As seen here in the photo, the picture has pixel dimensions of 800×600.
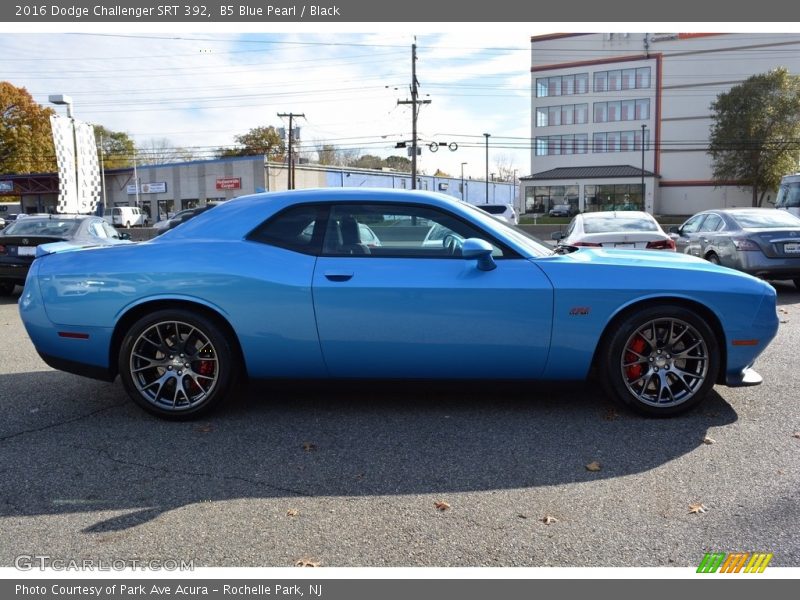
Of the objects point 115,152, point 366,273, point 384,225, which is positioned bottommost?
point 366,273

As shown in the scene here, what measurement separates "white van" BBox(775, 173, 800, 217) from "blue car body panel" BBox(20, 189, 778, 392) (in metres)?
15.9

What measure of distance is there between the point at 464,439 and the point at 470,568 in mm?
1430

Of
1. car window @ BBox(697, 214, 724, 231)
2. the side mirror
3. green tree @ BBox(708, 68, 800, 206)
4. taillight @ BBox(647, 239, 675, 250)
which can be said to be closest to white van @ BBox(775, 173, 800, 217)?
car window @ BBox(697, 214, 724, 231)

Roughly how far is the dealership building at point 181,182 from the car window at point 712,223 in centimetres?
4902

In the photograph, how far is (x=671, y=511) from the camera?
3125 millimetres

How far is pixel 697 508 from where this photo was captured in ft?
10.3

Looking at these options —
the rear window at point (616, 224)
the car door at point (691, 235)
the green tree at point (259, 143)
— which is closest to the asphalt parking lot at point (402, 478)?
the rear window at point (616, 224)

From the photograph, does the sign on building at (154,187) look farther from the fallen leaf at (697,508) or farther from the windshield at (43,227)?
the fallen leaf at (697,508)

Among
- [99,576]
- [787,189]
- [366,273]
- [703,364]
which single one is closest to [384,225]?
[366,273]

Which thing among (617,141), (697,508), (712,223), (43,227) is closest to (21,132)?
(617,141)

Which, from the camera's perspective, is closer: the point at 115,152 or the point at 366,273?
the point at 366,273

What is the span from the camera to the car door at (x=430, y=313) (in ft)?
13.8

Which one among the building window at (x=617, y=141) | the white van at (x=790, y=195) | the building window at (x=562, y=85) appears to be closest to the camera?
the white van at (x=790, y=195)

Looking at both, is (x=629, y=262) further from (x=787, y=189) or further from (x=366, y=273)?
(x=787, y=189)
